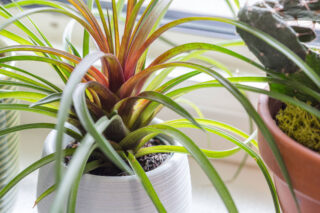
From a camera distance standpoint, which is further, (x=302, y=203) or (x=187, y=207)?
(x=187, y=207)

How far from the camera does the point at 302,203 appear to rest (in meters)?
0.45

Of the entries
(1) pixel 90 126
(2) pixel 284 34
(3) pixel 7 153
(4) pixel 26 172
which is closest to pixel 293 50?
(2) pixel 284 34

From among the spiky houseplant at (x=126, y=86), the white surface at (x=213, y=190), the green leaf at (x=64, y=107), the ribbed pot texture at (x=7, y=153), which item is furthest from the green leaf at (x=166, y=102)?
the white surface at (x=213, y=190)

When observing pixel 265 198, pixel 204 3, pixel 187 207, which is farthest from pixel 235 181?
pixel 204 3

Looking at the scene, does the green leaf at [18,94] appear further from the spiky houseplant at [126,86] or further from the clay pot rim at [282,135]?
the clay pot rim at [282,135]

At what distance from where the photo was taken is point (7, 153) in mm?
661

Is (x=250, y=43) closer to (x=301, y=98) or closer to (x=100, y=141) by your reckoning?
(x=301, y=98)

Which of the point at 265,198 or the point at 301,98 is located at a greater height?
the point at 301,98

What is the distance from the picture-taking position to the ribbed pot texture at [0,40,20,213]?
64 cm

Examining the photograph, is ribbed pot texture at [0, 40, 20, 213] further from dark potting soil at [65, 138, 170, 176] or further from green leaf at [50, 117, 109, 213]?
green leaf at [50, 117, 109, 213]

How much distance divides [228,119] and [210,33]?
0.69 feet

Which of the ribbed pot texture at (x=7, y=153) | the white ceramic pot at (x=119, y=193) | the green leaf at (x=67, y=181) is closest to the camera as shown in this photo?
the green leaf at (x=67, y=181)

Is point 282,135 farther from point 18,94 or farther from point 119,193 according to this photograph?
point 18,94

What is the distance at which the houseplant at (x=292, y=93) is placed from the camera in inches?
16.1
